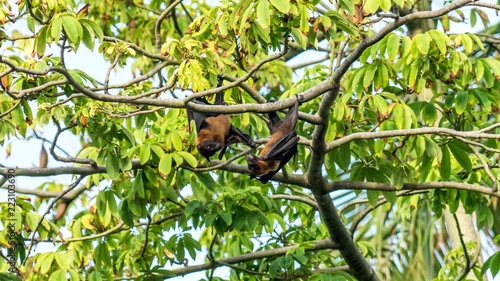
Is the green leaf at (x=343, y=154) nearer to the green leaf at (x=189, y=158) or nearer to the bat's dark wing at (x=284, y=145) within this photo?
the bat's dark wing at (x=284, y=145)

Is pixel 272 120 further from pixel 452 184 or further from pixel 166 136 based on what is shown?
pixel 452 184

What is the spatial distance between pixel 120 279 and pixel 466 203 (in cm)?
366

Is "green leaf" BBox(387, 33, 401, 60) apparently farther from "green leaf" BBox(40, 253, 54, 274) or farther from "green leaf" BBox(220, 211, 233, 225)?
"green leaf" BBox(40, 253, 54, 274)

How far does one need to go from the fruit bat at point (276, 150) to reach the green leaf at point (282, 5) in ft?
3.70

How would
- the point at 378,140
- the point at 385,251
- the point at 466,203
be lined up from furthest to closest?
the point at 385,251 → the point at 466,203 → the point at 378,140

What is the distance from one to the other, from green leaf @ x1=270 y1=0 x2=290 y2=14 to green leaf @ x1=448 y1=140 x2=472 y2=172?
7.74ft

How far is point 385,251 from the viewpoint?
1344 cm

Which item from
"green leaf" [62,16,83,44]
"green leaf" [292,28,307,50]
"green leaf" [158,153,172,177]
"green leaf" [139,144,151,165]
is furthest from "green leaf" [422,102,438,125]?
"green leaf" [62,16,83,44]

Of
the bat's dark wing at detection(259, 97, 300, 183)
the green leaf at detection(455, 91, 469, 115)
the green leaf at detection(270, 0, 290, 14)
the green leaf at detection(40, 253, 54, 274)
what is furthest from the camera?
the green leaf at detection(40, 253, 54, 274)

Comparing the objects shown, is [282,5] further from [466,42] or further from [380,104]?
[466,42]

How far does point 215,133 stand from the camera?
8680 millimetres

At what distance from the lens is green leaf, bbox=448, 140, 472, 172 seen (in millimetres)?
8180

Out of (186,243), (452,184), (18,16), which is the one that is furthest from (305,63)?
(18,16)

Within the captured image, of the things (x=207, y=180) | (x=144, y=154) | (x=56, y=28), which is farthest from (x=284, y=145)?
(x=56, y=28)
